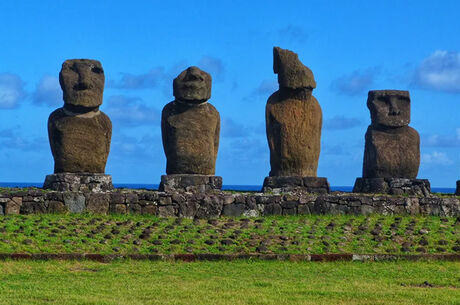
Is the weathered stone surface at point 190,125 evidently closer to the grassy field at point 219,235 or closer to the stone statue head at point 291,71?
the stone statue head at point 291,71

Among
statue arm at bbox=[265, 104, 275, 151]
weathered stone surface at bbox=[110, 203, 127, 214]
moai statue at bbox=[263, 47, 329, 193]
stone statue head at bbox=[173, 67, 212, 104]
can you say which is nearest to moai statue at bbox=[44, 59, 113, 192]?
stone statue head at bbox=[173, 67, 212, 104]

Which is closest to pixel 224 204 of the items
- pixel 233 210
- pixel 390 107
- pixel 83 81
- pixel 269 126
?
pixel 233 210

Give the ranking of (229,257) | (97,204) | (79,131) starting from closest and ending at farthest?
(229,257), (97,204), (79,131)

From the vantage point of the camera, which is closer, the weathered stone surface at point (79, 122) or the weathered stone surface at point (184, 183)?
the weathered stone surface at point (184, 183)

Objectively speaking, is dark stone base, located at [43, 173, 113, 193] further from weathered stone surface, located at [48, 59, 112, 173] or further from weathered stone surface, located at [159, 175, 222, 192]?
weathered stone surface, located at [159, 175, 222, 192]

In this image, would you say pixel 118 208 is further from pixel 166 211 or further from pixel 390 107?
pixel 390 107

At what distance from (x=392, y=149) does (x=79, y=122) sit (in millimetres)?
7717

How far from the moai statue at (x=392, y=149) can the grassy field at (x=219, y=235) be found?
15.4ft

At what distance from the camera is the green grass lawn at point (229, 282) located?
357 inches

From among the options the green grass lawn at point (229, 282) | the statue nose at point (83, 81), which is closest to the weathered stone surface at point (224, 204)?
the statue nose at point (83, 81)

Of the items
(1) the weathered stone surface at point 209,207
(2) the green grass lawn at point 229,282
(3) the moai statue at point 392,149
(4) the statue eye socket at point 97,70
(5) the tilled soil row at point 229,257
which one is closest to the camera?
(2) the green grass lawn at point 229,282

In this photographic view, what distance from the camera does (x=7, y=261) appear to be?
11.7 meters

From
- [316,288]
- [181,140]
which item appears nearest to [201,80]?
[181,140]

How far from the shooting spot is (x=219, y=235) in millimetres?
13562
